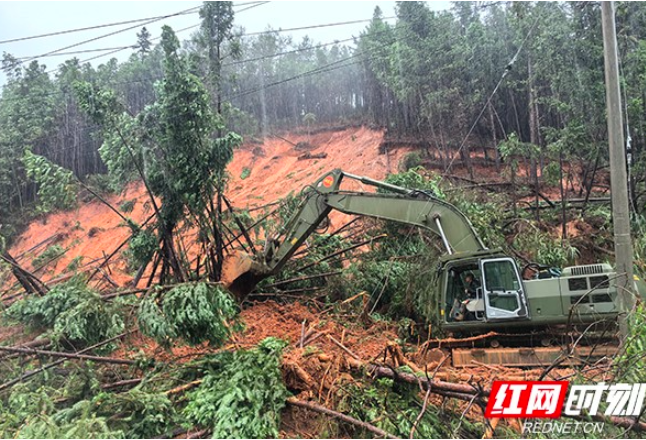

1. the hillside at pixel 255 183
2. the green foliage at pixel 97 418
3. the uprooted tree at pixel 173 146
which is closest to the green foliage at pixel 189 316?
the green foliage at pixel 97 418

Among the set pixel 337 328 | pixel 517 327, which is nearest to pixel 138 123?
pixel 337 328

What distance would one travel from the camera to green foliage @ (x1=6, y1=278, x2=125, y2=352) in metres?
5.68

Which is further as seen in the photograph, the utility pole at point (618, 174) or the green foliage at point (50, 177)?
the green foliage at point (50, 177)

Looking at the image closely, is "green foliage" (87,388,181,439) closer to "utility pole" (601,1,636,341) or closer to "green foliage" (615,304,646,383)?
"green foliage" (615,304,646,383)

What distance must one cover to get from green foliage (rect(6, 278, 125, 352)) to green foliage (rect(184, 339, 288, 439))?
6.33ft

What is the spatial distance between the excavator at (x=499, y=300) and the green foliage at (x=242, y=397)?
9.75 ft

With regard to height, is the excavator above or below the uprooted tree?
below

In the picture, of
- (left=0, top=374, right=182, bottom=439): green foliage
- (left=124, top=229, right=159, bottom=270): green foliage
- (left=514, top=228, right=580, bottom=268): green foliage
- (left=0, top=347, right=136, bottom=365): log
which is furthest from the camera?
(left=514, top=228, right=580, bottom=268): green foliage

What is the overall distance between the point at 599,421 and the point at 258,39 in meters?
32.4

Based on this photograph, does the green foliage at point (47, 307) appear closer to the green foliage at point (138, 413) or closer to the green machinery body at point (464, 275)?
the green machinery body at point (464, 275)

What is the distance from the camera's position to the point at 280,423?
4227 millimetres

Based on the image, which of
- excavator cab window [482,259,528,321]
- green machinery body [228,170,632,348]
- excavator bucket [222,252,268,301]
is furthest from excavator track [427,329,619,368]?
excavator bucket [222,252,268,301]

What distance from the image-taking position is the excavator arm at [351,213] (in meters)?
7.47

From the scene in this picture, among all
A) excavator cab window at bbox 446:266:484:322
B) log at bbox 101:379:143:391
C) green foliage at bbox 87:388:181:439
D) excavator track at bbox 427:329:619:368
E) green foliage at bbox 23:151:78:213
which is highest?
green foliage at bbox 23:151:78:213
